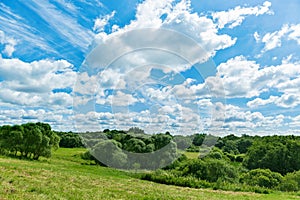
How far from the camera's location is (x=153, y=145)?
4906 cm

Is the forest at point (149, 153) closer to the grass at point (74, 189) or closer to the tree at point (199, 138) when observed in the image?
the tree at point (199, 138)

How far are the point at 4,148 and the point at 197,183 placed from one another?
120ft

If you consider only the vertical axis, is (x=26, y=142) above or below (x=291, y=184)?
above

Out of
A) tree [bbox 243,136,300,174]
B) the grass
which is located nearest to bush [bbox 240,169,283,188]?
the grass

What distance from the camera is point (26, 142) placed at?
1928 inches

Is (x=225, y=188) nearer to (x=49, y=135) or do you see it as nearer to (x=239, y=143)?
(x=49, y=135)

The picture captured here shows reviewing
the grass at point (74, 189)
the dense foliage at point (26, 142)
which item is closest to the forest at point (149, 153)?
the dense foliage at point (26, 142)

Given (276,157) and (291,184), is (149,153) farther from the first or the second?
(276,157)

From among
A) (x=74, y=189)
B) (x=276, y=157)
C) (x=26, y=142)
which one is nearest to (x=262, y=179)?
(x=74, y=189)

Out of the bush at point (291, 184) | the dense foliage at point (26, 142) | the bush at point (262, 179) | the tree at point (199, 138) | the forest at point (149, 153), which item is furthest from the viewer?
the dense foliage at point (26, 142)

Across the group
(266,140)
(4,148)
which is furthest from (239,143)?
(4,148)

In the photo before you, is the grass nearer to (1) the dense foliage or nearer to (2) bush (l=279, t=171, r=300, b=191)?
(2) bush (l=279, t=171, r=300, b=191)

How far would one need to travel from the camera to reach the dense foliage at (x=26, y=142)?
160ft

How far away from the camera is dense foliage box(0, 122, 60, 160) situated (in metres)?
48.8
